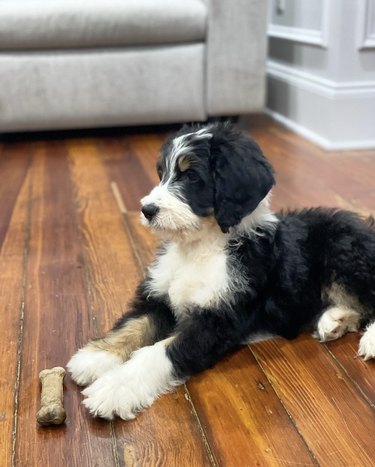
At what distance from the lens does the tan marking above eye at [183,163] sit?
150 cm

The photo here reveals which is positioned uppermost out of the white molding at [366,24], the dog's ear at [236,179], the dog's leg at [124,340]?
the white molding at [366,24]

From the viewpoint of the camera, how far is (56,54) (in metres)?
3.81

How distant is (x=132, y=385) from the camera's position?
1393 mm

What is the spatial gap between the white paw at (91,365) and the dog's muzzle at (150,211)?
12.8 inches

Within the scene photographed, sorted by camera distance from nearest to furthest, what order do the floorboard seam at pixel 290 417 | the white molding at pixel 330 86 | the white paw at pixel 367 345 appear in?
the floorboard seam at pixel 290 417
the white paw at pixel 367 345
the white molding at pixel 330 86

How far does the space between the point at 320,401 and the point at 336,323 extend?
283 millimetres

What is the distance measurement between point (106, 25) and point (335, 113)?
4.50ft

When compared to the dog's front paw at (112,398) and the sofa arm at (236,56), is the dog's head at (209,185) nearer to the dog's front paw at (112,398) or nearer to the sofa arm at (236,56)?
the dog's front paw at (112,398)

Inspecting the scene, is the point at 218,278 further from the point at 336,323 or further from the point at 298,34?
the point at 298,34

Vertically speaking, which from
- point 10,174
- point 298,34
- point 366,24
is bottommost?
point 10,174

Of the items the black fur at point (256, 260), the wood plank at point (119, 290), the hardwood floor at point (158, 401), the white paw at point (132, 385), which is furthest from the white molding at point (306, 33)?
the white paw at point (132, 385)

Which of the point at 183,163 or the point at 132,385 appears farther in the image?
the point at 183,163

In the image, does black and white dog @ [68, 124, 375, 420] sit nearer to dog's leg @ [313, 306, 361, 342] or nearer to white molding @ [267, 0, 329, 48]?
dog's leg @ [313, 306, 361, 342]

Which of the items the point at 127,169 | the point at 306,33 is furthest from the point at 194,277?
the point at 306,33
